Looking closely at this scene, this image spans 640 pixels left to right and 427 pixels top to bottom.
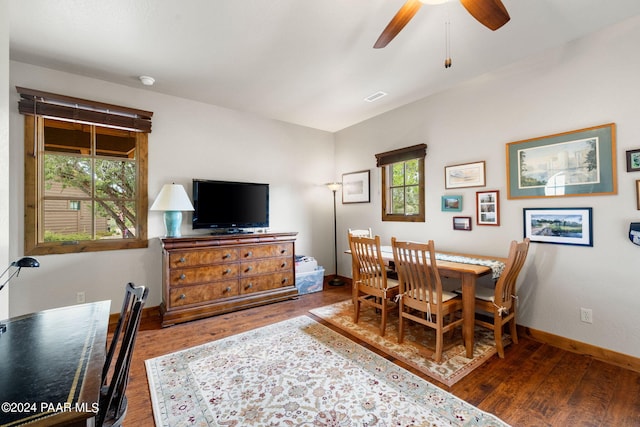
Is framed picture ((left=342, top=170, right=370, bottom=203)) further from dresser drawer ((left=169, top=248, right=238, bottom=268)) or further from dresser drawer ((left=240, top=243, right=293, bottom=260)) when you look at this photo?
dresser drawer ((left=169, top=248, right=238, bottom=268))

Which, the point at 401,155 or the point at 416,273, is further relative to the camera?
the point at 401,155

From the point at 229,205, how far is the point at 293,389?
100 inches

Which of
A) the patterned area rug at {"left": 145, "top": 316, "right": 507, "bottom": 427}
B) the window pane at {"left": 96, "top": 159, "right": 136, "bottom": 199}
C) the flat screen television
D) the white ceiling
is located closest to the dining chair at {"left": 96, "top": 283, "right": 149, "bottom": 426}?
the patterned area rug at {"left": 145, "top": 316, "right": 507, "bottom": 427}

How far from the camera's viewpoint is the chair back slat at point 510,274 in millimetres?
2174

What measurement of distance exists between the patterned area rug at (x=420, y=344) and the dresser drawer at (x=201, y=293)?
1.09 m

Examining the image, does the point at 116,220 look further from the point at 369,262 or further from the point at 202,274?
the point at 369,262

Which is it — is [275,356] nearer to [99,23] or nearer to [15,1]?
[99,23]

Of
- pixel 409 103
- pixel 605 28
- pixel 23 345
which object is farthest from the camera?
pixel 409 103

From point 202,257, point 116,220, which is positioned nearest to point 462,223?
point 202,257

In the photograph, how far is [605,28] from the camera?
88.8 inches

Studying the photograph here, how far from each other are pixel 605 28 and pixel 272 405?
3912 millimetres

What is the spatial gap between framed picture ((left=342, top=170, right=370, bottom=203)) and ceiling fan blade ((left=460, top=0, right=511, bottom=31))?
278 cm

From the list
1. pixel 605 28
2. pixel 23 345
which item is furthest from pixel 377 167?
pixel 23 345

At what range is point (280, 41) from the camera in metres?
2.37
